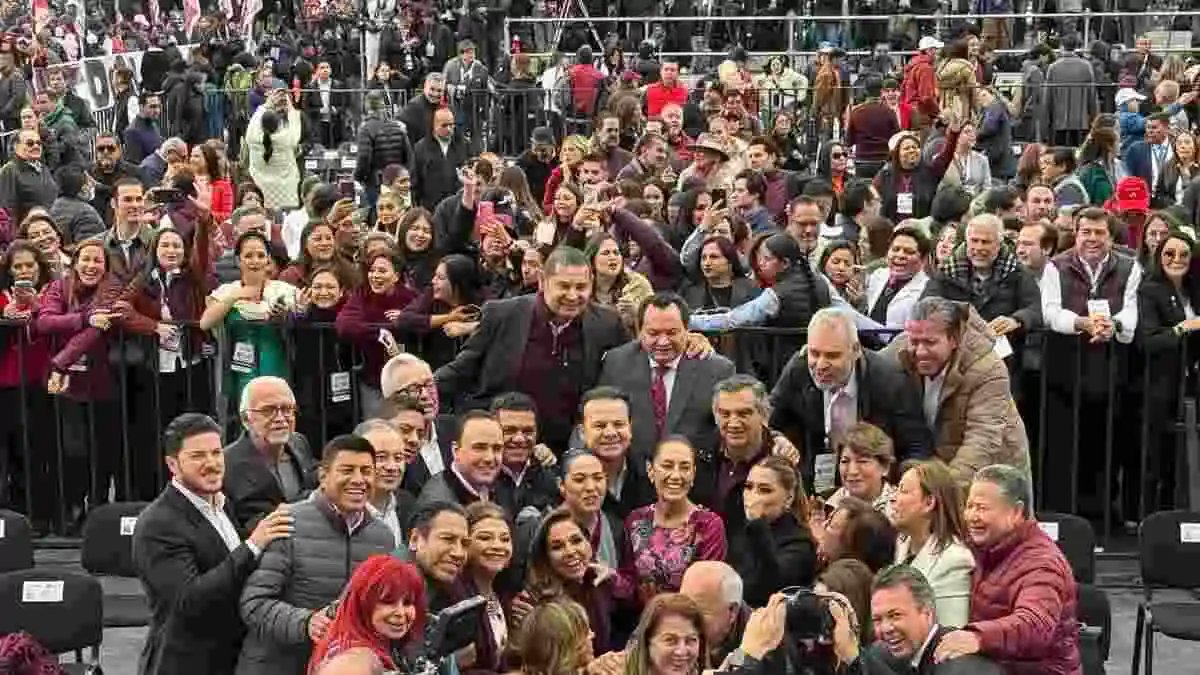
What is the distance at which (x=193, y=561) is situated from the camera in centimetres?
766

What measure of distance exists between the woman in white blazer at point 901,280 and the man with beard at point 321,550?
341 cm

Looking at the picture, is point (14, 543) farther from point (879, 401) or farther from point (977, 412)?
point (977, 412)

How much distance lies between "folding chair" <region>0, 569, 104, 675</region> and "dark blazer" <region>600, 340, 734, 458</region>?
214 centimetres

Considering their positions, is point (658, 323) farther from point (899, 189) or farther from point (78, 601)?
point (899, 189)

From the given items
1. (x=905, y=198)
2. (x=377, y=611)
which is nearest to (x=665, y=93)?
(x=905, y=198)

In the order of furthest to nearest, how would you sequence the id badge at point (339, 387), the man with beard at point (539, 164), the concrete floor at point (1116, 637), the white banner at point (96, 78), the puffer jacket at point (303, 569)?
the white banner at point (96, 78), the man with beard at point (539, 164), the id badge at point (339, 387), the concrete floor at point (1116, 637), the puffer jacket at point (303, 569)

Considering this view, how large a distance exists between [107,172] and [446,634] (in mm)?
9743

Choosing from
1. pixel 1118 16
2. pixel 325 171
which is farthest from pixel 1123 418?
pixel 1118 16

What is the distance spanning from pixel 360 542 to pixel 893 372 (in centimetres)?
236

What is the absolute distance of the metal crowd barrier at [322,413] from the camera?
10289mm

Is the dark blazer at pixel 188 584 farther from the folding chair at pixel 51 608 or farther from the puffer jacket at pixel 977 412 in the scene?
the puffer jacket at pixel 977 412

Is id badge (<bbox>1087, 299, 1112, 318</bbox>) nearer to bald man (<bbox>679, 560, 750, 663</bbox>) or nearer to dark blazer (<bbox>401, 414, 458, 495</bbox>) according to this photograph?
dark blazer (<bbox>401, 414, 458, 495</bbox>)

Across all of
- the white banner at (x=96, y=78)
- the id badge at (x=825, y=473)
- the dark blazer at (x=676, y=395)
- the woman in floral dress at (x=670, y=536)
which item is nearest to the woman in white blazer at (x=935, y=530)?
the woman in floral dress at (x=670, y=536)

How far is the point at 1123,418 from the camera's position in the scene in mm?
10516
